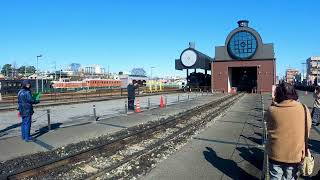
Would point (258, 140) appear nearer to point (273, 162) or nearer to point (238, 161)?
point (238, 161)

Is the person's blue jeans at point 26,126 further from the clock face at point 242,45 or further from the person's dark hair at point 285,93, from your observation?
the clock face at point 242,45

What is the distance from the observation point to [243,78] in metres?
91.2

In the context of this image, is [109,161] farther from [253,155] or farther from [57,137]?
[57,137]

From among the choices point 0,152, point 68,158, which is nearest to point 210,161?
point 68,158

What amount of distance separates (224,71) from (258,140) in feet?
231

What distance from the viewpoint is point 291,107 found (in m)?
5.22

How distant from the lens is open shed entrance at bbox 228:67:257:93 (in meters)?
89.4

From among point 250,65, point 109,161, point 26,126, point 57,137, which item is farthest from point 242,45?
point 109,161

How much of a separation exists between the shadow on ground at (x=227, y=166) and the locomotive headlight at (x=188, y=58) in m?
77.2

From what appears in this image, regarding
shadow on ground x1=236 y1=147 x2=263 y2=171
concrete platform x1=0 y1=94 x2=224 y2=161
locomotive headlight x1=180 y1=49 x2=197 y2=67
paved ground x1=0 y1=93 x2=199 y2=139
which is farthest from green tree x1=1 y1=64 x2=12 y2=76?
shadow on ground x1=236 y1=147 x2=263 y2=171

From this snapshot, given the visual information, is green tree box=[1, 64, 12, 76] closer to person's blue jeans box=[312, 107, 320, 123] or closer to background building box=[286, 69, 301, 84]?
background building box=[286, 69, 301, 84]

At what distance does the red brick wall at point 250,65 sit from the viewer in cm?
7838

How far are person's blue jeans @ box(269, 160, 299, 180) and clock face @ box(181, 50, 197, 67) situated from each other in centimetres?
8272

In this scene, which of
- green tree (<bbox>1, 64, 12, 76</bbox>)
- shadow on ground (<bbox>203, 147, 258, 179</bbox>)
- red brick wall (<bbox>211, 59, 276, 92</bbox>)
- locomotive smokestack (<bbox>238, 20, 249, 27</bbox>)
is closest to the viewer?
shadow on ground (<bbox>203, 147, 258, 179</bbox>)
